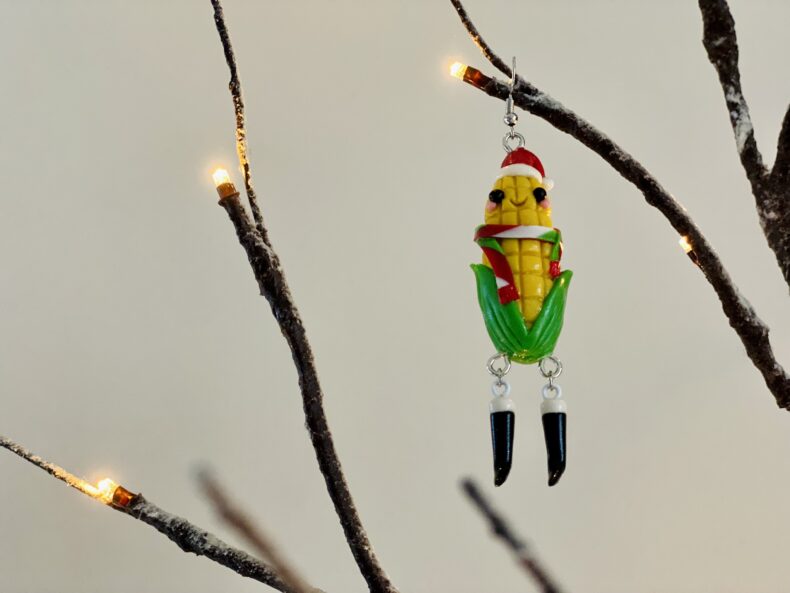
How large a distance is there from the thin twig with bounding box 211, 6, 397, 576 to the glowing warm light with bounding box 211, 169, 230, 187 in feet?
0.07

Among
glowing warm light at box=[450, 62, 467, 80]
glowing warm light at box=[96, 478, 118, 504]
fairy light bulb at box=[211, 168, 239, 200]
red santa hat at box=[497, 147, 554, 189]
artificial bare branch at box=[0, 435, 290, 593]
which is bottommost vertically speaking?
artificial bare branch at box=[0, 435, 290, 593]

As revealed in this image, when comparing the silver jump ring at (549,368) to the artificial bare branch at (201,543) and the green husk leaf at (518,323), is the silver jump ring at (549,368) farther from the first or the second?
the artificial bare branch at (201,543)

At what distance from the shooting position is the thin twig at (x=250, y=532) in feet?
3.06

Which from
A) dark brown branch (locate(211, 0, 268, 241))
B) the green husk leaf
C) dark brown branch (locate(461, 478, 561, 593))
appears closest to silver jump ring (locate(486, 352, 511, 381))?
the green husk leaf

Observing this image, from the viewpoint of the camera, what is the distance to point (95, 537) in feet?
4.04

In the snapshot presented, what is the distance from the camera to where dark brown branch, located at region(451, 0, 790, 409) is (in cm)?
95

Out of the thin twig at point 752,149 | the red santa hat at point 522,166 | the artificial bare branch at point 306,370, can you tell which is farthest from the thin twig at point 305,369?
the thin twig at point 752,149

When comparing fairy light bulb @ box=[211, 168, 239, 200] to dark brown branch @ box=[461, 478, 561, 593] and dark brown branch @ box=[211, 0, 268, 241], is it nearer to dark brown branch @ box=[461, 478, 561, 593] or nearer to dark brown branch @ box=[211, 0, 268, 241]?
dark brown branch @ box=[211, 0, 268, 241]

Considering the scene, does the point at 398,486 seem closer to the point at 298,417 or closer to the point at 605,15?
the point at 298,417

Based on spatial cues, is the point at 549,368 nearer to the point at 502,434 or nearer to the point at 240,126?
the point at 502,434

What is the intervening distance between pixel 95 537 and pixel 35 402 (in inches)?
7.9

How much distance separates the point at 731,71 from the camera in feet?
3.04

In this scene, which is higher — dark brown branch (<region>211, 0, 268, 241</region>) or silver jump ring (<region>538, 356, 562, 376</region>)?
dark brown branch (<region>211, 0, 268, 241</region>)

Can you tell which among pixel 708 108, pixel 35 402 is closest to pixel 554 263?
pixel 708 108
